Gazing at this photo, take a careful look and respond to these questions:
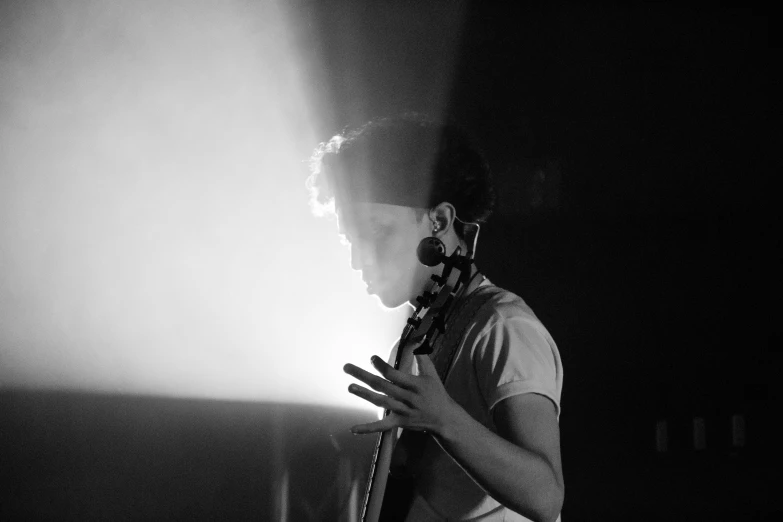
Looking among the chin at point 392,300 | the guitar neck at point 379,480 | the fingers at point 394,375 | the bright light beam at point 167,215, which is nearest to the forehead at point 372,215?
the chin at point 392,300

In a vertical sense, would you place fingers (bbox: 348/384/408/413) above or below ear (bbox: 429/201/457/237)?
below

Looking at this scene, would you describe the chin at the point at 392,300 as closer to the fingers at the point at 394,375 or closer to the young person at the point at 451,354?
the young person at the point at 451,354

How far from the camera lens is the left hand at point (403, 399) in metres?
0.85

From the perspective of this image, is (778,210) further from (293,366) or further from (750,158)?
(293,366)

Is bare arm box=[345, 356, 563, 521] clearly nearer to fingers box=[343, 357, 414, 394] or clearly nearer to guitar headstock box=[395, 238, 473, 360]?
fingers box=[343, 357, 414, 394]

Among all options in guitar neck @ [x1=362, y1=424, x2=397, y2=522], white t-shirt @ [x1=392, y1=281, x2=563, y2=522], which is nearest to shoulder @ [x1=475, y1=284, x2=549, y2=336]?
white t-shirt @ [x1=392, y1=281, x2=563, y2=522]

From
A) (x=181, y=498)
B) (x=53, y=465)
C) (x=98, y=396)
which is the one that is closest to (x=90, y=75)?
(x=98, y=396)

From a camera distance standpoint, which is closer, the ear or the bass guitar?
the bass guitar

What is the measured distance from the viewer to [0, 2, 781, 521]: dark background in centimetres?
282

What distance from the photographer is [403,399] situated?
863 millimetres

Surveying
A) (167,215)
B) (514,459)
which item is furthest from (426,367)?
(167,215)

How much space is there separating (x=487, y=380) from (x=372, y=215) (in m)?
0.49

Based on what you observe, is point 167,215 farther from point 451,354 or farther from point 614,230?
point 614,230

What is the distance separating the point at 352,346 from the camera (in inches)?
105
